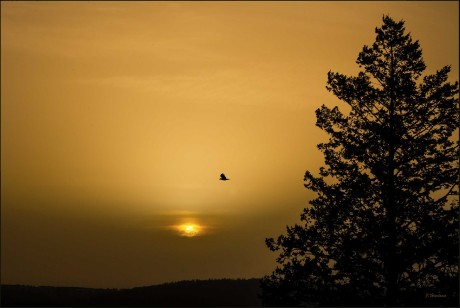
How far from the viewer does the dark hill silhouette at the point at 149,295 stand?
44281mm

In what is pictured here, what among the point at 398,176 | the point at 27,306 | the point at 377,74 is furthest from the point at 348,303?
the point at 27,306

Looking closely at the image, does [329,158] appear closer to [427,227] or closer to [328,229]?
[328,229]

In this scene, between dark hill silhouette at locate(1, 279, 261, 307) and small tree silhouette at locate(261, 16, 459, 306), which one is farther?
dark hill silhouette at locate(1, 279, 261, 307)

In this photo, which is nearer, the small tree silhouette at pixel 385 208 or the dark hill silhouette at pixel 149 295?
the small tree silhouette at pixel 385 208

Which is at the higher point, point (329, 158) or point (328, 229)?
point (329, 158)

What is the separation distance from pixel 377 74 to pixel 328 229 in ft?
24.0

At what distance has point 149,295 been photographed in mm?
47219

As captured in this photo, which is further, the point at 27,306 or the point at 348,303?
the point at 27,306

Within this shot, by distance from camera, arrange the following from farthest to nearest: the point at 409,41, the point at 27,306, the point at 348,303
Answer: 1. the point at 27,306
2. the point at 409,41
3. the point at 348,303

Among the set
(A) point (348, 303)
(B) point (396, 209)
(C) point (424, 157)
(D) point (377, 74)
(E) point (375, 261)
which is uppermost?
(D) point (377, 74)

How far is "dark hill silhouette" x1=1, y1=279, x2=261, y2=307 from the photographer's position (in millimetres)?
44281

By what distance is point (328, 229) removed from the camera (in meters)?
27.7

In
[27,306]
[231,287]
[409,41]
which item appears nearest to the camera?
[409,41]

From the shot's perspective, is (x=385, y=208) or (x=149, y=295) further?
(x=149, y=295)
